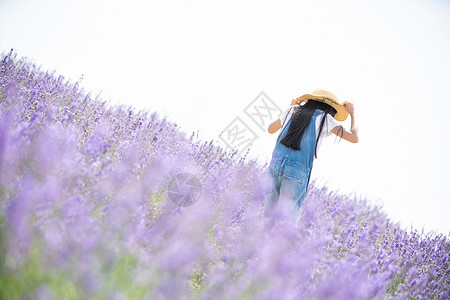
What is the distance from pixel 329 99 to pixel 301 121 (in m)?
0.33

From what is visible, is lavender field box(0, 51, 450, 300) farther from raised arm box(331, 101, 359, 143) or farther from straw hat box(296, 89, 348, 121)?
straw hat box(296, 89, 348, 121)

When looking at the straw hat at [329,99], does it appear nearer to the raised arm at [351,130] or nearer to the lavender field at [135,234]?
the raised arm at [351,130]

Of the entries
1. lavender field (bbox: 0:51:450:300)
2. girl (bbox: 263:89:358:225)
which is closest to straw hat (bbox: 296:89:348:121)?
girl (bbox: 263:89:358:225)

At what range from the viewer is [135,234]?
5.41 feet

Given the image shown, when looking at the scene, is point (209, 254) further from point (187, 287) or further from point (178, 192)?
point (178, 192)

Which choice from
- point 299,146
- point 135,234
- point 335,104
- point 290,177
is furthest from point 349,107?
point 135,234

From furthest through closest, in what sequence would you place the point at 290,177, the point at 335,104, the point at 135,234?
the point at 335,104
the point at 290,177
the point at 135,234

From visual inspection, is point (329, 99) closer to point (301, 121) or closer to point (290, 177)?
point (301, 121)

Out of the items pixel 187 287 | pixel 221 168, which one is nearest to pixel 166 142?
pixel 221 168

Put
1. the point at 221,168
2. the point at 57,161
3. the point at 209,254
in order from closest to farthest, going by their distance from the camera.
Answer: the point at 57,161, the point at 209,254, the point at 221,168

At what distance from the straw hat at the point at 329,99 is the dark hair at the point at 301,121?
4cm

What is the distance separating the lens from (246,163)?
443 cm

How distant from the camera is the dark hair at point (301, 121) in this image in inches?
95.3

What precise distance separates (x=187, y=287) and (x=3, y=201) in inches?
46.3
